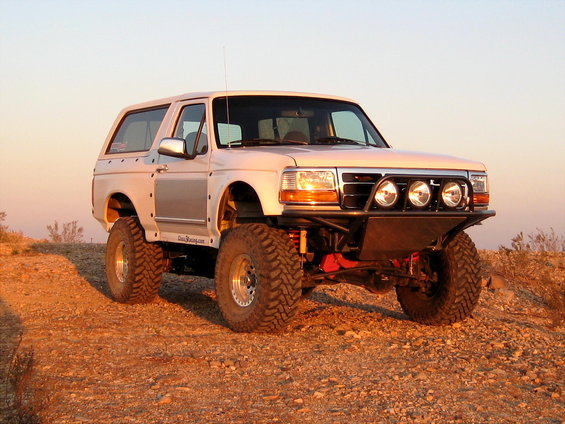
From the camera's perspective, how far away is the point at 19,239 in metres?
20.3

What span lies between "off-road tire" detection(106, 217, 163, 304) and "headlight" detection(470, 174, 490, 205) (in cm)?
385

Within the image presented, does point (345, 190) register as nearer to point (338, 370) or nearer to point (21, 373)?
point (338, 370)

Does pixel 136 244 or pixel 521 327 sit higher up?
pixel 136 244

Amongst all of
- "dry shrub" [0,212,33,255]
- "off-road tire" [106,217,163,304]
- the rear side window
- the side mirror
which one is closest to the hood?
the side mirror

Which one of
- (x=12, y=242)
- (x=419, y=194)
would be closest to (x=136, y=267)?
(x=419, y=194)

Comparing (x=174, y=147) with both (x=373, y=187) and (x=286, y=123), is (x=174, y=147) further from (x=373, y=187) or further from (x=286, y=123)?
(x=373, y=187)

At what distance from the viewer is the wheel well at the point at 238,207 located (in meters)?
7.90

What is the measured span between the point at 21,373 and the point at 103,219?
16.9ft

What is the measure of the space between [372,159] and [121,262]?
13.9ft

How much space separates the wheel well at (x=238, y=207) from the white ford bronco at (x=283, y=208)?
0.01 m

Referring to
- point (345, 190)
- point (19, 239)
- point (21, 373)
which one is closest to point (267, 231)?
point (345, 190)

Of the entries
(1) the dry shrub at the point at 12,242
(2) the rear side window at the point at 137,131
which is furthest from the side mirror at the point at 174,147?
(1) the dry shrub at the point at 12,242


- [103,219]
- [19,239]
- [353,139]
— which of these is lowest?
[19,239]

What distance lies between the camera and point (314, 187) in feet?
22.8
